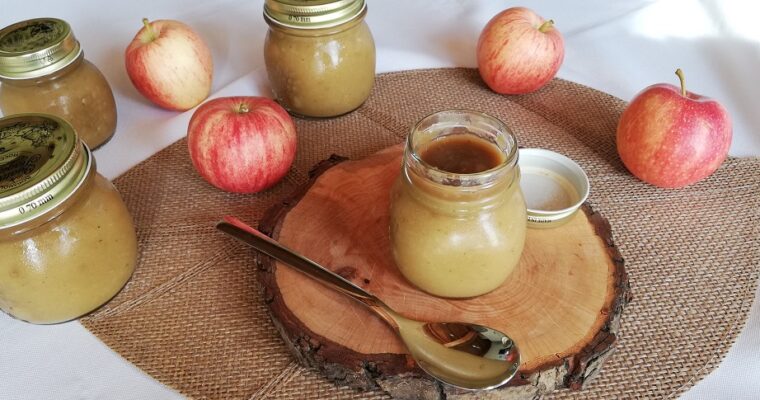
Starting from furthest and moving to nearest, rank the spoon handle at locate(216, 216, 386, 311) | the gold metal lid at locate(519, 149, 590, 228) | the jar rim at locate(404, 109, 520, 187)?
1. the gold metal lid at locate(519, 149, 590, 228)
2. the spoon handle at locate(216, 216, 386, 311)
3. the jar rim at locate(404, 109, 520, 187)

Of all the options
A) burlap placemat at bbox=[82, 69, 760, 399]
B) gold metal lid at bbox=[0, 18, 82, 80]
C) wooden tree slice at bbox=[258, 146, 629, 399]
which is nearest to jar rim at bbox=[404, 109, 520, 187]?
wooden tree slice at bbox=[258, 146, 629, 399]

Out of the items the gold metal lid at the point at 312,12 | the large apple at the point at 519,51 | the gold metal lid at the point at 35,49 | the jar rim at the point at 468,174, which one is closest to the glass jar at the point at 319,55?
the gold metal lid at the point at 312,12

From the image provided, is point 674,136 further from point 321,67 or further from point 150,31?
point 150,31

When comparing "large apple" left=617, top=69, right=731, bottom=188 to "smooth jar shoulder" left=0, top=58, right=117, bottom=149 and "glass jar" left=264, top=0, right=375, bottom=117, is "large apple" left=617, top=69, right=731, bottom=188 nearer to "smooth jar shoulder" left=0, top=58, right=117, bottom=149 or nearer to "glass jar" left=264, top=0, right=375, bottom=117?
"glass jar" left=264, top=0, right=375, bottom=117

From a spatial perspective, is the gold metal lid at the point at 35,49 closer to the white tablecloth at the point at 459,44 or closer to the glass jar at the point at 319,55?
the white tablecloth at the point at 459,44

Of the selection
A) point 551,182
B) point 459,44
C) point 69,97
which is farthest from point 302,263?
point 459,44

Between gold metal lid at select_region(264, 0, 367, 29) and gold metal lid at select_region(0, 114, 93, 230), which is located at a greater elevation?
gold metal lid at select_region(264, 0, 367, 29)
